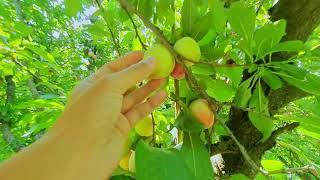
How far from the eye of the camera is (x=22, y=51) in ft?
5.79

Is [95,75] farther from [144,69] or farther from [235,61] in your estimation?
[235,61]

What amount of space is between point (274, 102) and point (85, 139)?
1.85 feet

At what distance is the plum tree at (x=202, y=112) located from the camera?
900 millimetres

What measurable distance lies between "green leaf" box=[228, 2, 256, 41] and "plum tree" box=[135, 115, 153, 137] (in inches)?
11.4

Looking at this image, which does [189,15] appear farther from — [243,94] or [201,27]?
[243,94]

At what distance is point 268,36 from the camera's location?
81 centimetres

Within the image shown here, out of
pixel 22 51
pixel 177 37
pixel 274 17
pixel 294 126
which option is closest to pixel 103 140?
pixel 177 37

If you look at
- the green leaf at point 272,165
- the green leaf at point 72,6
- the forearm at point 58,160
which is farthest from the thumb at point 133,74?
the green leaf at point 272,165

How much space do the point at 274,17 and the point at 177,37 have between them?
0.36m

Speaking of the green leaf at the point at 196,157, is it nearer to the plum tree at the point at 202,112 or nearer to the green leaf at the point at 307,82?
the plum tree at the point at 202,112

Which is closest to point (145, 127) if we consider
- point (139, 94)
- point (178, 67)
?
point (139, 94)

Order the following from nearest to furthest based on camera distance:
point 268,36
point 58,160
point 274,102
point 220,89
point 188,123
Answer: point 58,160
point 268,36
point 188,123
point 220,89
point 274,102

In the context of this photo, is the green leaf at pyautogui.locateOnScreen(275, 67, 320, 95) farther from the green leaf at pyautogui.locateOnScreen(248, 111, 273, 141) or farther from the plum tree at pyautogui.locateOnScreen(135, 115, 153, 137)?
the plum tree at pyautogui.locateOnScreen(135, 115, 153, 137)

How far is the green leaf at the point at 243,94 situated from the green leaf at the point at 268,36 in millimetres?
140
